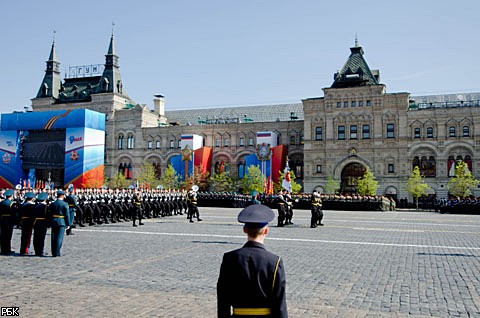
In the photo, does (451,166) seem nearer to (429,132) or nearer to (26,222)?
(429,132)

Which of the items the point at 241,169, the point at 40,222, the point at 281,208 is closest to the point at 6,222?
the point at 40,222

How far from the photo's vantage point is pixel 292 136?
61938mm

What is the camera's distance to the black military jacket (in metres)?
3.57

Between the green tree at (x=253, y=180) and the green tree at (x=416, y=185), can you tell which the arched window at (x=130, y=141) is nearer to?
the green tree at (x=253, y=180)

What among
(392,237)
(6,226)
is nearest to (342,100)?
(392,237)

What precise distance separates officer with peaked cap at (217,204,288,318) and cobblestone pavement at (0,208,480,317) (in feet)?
10.2

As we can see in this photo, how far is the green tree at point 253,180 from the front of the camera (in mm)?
55406

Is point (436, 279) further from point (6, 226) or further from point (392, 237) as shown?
point (6, 226)

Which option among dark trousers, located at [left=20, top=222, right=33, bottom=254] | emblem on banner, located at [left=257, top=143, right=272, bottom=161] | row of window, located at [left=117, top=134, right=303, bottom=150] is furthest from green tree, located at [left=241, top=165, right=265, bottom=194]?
dark trousers, located at [left=20, top=222, right=33, bottom=254]

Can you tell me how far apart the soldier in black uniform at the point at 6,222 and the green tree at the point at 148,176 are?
46.2 m

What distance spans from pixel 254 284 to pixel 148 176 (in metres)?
58.4

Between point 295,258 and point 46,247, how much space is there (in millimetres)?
7660

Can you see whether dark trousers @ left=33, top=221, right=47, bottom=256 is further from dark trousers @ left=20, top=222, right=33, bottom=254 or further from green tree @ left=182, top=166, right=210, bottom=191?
green tree @ left=182, top=166, right=210, bottom=191

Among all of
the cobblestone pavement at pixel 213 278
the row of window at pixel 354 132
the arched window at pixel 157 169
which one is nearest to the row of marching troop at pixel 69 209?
the cobblestone pavement at pixel 213 278
